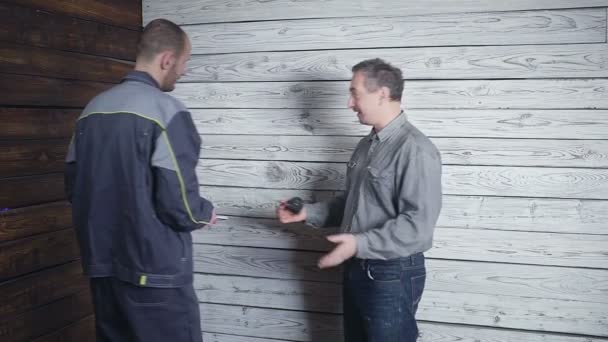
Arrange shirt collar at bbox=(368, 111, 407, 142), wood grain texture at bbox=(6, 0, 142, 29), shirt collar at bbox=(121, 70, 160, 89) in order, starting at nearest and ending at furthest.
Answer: shirt collar at bbox=(121, 70, 160, 89) → shirt collar at bbox=(368, 111, 407, 142) → wood grain texture at bbox=(6, 0, 142, 29)

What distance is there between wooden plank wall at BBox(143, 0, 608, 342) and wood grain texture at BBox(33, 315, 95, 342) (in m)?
0.56

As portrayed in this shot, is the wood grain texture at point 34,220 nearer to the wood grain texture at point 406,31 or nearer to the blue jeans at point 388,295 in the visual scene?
the wood grain texture at point 406,31

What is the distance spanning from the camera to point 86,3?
265 centimetres

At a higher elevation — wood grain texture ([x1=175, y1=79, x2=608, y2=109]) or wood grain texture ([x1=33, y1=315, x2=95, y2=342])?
wood grain texture ([x1=175, y1=79, x2=608, y2=109])

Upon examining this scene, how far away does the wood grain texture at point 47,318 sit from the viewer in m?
2.30

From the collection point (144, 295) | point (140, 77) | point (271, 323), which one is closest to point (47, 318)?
point (144, 295)

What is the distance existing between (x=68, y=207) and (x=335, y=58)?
4.55ft

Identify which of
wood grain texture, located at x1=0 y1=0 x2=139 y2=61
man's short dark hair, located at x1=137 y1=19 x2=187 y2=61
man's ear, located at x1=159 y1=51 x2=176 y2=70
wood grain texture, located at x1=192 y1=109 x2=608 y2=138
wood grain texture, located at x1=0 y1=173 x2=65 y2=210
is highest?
wood grain texture, located at x1=0 y1=0 x2=139 y2=61

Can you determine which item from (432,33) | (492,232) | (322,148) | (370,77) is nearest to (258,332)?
(322,148)

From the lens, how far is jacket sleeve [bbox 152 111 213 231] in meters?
1.87

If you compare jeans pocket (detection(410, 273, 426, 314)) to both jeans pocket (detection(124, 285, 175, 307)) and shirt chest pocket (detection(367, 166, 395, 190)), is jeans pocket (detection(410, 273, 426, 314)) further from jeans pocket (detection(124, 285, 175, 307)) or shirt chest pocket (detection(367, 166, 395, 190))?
jeans pocket (detection(124, 285, 175, 307))

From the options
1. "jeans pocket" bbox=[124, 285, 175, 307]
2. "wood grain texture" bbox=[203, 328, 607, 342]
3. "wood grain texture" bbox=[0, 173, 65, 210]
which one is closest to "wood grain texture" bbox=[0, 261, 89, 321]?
"wood grain texture" bbox=[0, 173, 65, 210]

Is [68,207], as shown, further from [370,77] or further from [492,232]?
[492,232]

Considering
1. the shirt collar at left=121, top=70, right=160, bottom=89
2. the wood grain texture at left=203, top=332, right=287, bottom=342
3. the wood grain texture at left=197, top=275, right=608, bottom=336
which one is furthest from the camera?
the wood grain texture at left=203, top=332, right=287, bottom=342
